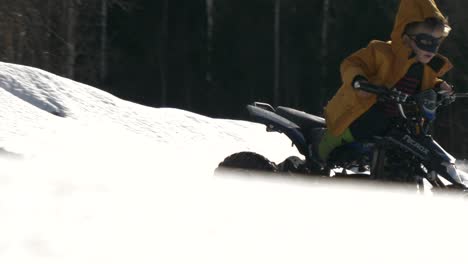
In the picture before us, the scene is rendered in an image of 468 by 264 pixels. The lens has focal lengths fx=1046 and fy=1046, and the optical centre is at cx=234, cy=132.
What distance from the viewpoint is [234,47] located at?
39.1 meters

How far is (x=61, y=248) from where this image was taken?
2.22 m

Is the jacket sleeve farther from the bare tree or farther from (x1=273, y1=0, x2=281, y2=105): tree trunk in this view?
(x1=273, y1=0, x2=281, y2=105): tree trunk

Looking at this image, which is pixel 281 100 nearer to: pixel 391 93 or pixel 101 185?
pixel 391 93

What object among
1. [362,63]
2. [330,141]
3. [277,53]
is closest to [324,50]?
[277,53]

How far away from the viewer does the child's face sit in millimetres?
6566

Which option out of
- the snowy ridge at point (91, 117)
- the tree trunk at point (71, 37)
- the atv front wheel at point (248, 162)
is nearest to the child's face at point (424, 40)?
the atv front wheel at point (248, 162)

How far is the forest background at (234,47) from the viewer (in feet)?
116

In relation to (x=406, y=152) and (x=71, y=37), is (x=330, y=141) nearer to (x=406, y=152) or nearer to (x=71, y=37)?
(x=406, y=152)

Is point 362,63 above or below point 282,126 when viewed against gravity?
above

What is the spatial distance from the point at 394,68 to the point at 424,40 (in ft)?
0.85

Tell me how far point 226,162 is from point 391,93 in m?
1.39


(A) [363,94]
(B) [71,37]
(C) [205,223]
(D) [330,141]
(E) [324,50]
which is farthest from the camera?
(E) [324,50]

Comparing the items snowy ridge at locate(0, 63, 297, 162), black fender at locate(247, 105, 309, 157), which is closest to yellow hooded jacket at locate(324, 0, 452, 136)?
black fender at locate(247, 105, 309, 157)

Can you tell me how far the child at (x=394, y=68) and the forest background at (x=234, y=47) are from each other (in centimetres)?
2560
